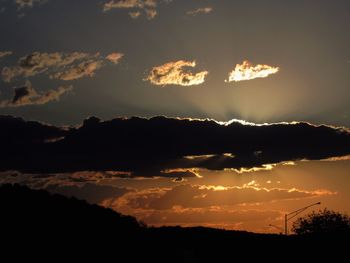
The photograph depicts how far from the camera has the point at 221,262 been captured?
245 ft

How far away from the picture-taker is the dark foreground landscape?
208 feet

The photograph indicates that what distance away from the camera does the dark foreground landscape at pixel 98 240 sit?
63312mm

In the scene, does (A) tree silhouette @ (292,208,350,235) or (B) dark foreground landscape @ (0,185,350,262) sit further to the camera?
(A) tree silhouette @ (292,208,350,235)

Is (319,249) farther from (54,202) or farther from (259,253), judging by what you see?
(54,202)

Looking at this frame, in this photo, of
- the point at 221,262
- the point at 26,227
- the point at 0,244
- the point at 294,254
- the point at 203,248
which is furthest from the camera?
the point at 203,248

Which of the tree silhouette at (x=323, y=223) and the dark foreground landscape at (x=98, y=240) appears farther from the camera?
the tree silhouette at (x=323, y=223)

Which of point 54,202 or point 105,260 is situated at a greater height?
point 54,202

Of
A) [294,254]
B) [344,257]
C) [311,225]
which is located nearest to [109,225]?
[294,254]

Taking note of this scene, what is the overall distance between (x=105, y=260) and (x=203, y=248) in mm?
30265

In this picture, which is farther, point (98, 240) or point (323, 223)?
point (323, 223)

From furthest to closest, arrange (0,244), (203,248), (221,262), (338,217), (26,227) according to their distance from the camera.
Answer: (338,217) < (203,248) < (221,262) < (26,227) < (0,244)

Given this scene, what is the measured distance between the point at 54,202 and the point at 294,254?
3393cm

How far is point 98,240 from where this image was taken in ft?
234

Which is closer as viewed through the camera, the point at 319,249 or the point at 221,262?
the point at 221,262
